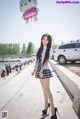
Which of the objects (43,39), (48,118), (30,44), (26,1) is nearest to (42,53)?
(43,39)

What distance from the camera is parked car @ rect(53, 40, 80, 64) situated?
628 inches

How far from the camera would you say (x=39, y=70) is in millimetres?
4242

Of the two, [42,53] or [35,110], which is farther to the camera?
[35,110]

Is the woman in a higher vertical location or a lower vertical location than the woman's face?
lower

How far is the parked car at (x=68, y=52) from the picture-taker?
52.3 ft

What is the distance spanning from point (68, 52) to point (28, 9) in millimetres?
5391

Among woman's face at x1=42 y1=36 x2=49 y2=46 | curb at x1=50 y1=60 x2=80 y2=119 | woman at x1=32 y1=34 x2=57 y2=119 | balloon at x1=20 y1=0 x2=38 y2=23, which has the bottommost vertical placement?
curb at x1=50 y1=60 x2=80 y2=119

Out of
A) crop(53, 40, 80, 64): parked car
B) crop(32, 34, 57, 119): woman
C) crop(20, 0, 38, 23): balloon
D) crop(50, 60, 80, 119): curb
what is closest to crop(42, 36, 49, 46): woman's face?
crop(32, 34, 57, 119): woman

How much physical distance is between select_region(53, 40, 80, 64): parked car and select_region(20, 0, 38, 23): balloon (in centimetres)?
500

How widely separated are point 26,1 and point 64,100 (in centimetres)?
753

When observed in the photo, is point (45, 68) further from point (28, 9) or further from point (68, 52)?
point (68, 52)

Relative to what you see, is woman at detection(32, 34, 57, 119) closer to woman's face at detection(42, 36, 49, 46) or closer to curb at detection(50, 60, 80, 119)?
woman's face at detection(42, 36, 49, 46)

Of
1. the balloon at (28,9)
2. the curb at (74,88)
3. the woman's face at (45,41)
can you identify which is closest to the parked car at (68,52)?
the balloon at (28,9)

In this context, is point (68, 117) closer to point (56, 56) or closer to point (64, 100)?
point (64, 100)
